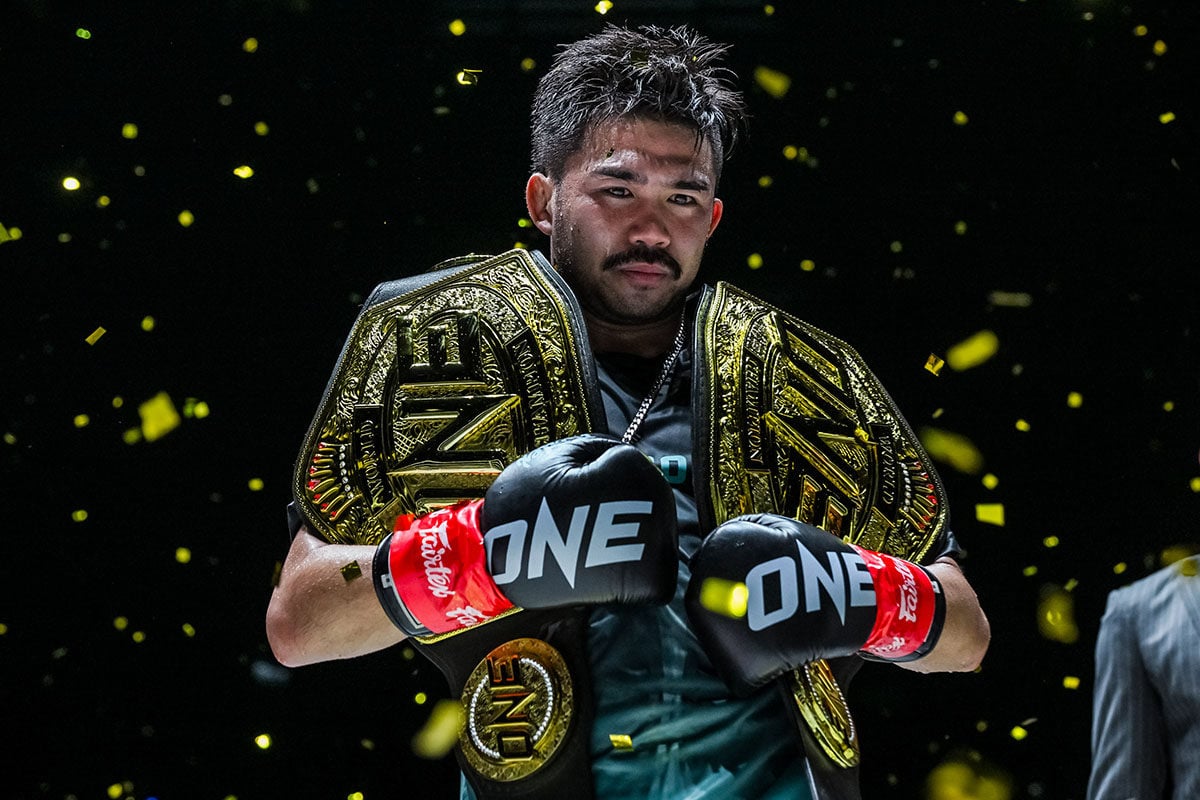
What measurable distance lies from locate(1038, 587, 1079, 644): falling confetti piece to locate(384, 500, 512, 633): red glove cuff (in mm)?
1343

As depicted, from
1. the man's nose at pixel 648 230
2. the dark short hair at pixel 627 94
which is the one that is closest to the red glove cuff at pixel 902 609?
the man's nose at pixel 648 230

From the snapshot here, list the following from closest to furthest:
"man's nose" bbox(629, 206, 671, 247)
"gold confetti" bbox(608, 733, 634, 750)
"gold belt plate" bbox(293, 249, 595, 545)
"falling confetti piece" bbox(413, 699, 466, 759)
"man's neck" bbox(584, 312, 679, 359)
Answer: "gold confetti" bbox(608, 733, 634, 750) < "gold belt plate" bbox(293, 249, 595, 545) < "man's nose" bbox(629, 206, 671, 247) < "man's neck" bbox(584, 312, 679, 359) < "falling confetti piece" bbox(413, 699, 466, 759)

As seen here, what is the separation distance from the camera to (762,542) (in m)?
1.46

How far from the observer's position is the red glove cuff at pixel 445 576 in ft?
4.85

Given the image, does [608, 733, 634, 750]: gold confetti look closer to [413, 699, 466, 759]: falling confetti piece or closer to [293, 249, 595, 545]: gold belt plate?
[293, 249, 595, 545]: gold belt plate

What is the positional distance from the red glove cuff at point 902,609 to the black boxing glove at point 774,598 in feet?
0.10

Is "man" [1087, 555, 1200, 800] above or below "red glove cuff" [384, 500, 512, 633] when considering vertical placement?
below

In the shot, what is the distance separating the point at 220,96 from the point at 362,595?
1.23 meters

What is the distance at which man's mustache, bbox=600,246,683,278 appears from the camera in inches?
72.6

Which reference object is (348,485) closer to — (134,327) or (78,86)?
(134,327)

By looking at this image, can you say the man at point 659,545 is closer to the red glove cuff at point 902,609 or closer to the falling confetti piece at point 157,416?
the red glove cuff at point 902,609

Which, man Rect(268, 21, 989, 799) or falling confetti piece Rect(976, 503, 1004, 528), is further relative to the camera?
falling confetti piece Rect(976, 503, 1004, 528)

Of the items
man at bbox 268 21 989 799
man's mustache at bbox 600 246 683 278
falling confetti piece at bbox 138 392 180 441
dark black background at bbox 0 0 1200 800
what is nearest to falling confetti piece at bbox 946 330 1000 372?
dark black background at bbox 0 0 1200 800

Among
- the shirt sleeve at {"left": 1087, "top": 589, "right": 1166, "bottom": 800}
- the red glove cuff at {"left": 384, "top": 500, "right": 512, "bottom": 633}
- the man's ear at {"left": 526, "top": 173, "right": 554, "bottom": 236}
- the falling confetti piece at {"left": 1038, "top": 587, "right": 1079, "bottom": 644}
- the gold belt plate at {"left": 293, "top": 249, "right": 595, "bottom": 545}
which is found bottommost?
the falling confetti piece at {"left": 1038, "top": 587, "right": 1079, "bottom": 644}
